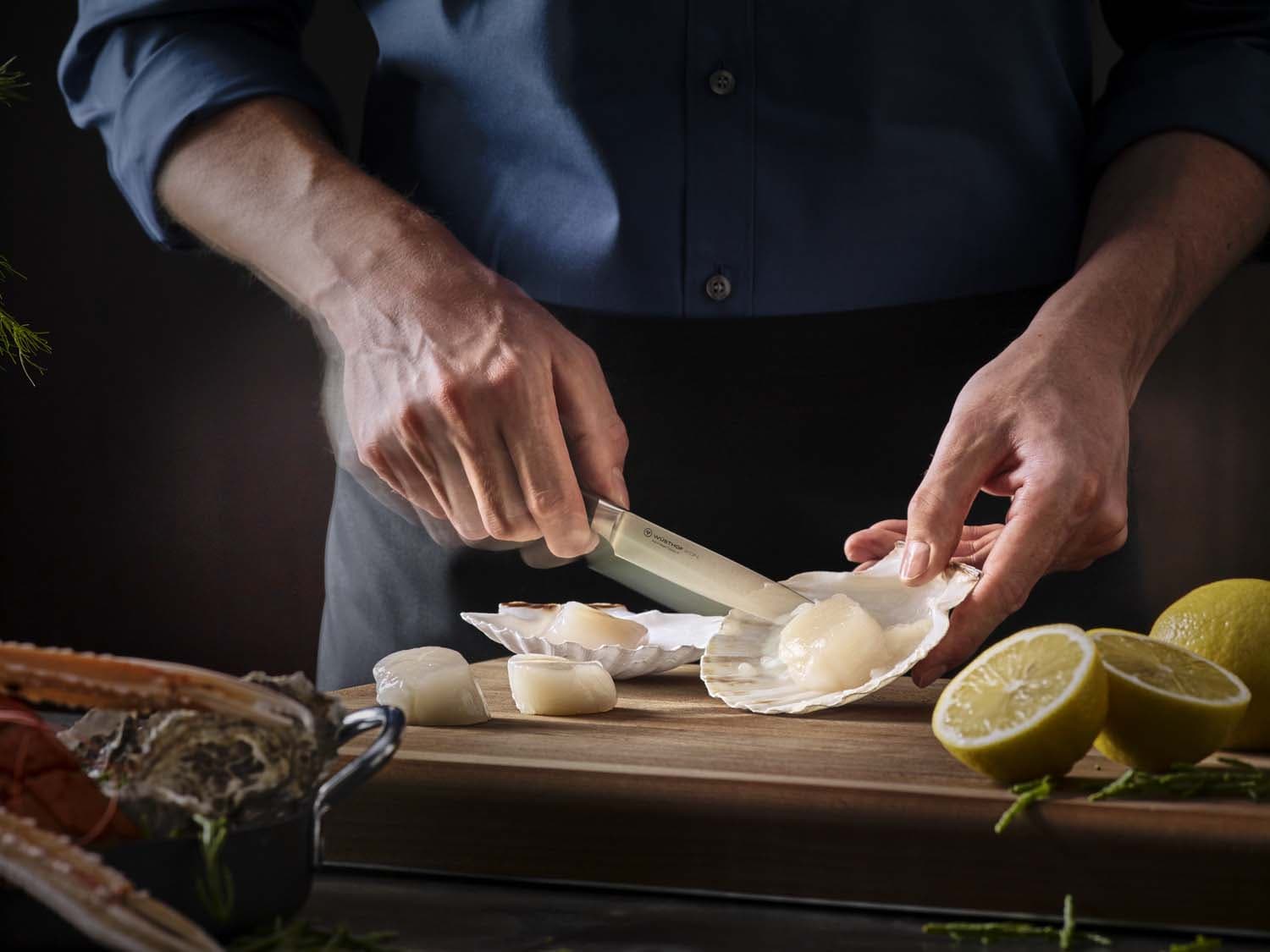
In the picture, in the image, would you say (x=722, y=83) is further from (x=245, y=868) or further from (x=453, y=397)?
(x=245, y=868)

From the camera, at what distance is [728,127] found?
152cm

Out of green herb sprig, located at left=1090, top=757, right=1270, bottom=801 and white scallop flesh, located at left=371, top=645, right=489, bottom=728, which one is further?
white scallop flesh, located at left=371, top=645, right=489, bottom=728

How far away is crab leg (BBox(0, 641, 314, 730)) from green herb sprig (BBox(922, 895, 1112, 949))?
14.4 inches

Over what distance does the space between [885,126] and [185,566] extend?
2.62m

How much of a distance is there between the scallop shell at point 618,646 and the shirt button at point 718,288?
37 centimetres

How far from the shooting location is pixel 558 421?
1310 millimetres

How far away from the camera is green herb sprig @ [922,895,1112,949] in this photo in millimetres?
726

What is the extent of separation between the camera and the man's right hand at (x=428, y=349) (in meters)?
1.27

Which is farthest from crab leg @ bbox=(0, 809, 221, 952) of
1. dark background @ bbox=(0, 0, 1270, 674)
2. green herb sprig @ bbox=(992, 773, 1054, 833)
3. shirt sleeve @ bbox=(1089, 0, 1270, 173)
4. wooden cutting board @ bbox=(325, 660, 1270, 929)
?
dark background @ bbox=(0, 0, 1270, 674)

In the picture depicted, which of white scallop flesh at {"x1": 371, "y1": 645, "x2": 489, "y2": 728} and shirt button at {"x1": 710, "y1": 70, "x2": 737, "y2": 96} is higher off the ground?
shirt button at {"x1": 710, "y1": 70, "x2": 737, "y2": 96}

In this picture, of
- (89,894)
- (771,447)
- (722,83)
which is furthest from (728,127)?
(89,894)

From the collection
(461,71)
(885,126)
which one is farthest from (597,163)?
(885,126)

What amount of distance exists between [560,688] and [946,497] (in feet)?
1.24

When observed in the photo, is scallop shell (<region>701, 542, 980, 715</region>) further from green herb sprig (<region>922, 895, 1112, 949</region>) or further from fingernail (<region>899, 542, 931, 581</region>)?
green herb sprig (<region>922, 895, 1112, 949</region>)
